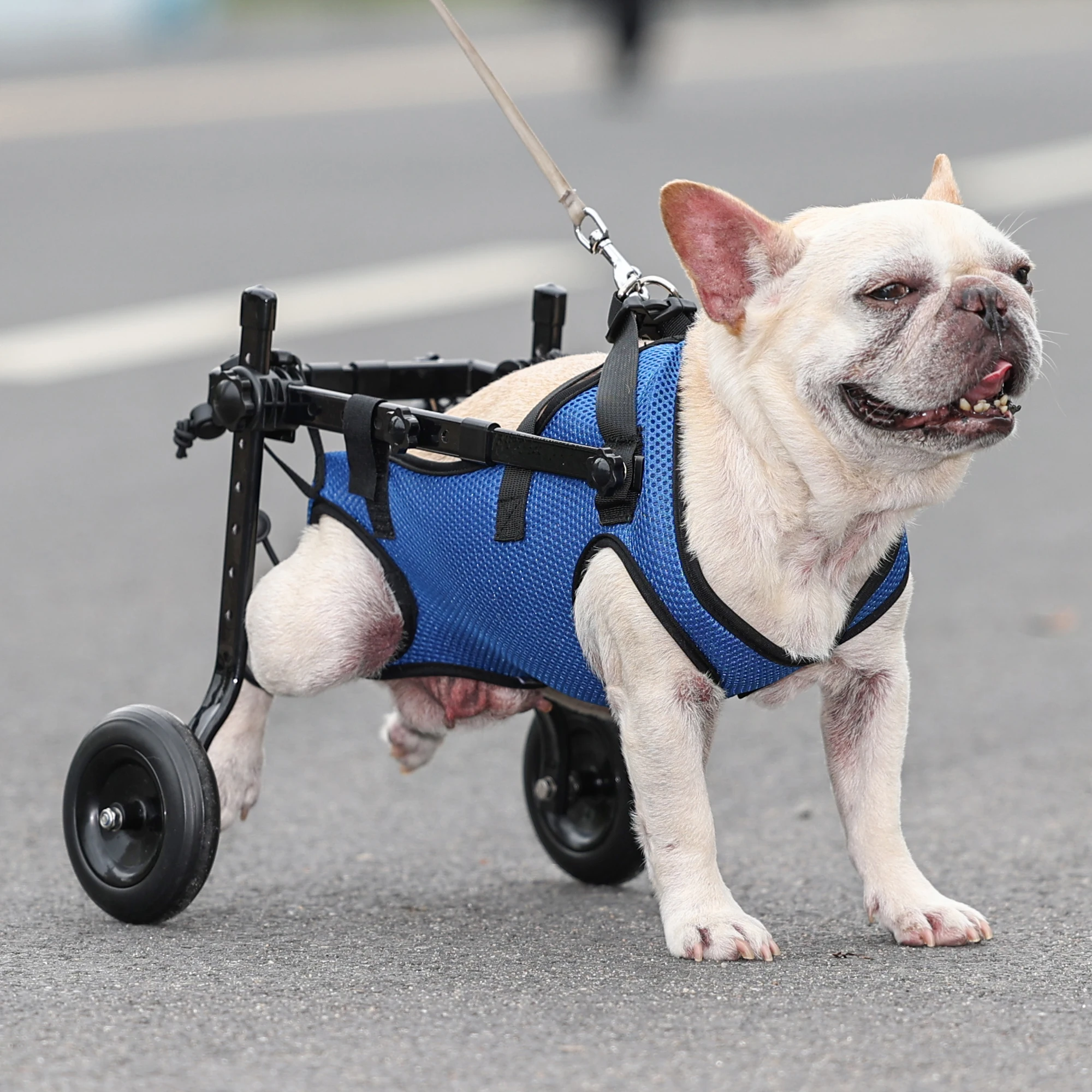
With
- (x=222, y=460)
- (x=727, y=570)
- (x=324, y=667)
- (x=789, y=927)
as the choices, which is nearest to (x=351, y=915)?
(x=324, y=667)

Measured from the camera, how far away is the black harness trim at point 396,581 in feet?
12.6

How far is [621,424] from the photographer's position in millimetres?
3400

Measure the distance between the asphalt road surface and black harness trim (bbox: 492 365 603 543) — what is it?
79 cm

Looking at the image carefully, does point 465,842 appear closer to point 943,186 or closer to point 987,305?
point 943,186

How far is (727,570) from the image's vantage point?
3344 millimetres

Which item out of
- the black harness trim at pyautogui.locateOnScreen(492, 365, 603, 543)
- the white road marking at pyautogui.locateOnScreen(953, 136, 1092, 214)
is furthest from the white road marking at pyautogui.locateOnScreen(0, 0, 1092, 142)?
the black harness trim at pyautogui.locateOnScreen(492, 365, 603, 543)

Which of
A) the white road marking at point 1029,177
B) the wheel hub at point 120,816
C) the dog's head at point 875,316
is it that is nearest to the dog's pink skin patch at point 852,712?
the dog's head at point 875,316

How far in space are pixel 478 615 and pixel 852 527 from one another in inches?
29.3

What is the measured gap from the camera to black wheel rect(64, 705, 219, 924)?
3.65 meters

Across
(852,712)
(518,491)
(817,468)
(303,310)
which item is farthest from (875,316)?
(303,310)

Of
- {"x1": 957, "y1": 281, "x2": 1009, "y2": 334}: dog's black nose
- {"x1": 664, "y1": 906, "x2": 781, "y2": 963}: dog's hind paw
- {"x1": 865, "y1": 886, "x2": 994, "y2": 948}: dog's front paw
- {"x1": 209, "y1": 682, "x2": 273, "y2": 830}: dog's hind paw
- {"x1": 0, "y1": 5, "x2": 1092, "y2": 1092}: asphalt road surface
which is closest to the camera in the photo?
{"x1": 0, "y1": 5, "x2": 1092, "y2": 1092}: asphalt road surface

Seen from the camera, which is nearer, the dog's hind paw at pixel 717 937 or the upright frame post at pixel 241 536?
the dog's hind paw at pixel 717 937

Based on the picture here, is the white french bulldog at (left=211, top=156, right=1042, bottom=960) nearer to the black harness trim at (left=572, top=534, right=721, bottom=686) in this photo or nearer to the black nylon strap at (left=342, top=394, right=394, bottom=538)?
the black harness trim at (left=572, top=534, right=721, bottom=686)

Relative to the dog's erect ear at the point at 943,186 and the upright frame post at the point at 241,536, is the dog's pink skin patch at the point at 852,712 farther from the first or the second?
the upright frame post at the point at 241,536
